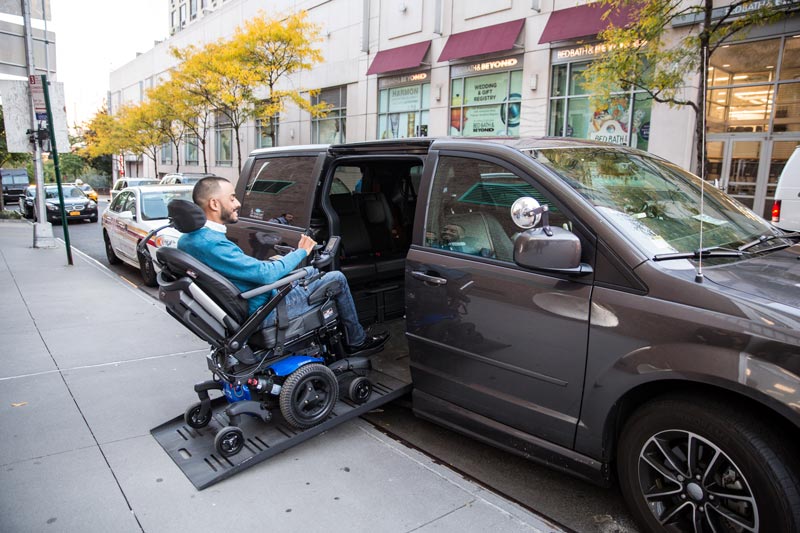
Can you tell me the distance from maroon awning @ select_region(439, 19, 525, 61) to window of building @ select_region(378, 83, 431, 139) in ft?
6.52

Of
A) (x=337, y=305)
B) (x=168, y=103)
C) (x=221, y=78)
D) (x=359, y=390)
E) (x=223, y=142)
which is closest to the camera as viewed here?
(x=359, y=390)

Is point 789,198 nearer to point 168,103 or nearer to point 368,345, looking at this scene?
point 368,345

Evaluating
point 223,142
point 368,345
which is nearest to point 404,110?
point 368,345

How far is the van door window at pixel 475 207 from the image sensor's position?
10.6 feet

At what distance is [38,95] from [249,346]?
10.2 metres

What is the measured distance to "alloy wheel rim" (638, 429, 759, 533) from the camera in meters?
2.32

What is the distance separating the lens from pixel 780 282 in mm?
2498

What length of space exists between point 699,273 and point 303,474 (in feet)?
7.99

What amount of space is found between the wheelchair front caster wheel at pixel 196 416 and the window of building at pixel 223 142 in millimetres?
32093

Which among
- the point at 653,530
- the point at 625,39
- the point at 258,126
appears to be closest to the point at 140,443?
the point at 653,530

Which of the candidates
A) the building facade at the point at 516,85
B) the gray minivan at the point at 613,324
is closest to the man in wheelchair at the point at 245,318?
the gray minivan at the point at 613,324

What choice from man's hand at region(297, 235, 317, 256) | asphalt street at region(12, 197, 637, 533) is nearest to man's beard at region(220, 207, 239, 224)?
man's hand at region(297, 235, 317, 256)

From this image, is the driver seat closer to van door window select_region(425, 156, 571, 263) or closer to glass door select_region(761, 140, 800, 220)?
van door window select_region(425, 156, 571, 263)

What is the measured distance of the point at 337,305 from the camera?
4.14 meters
